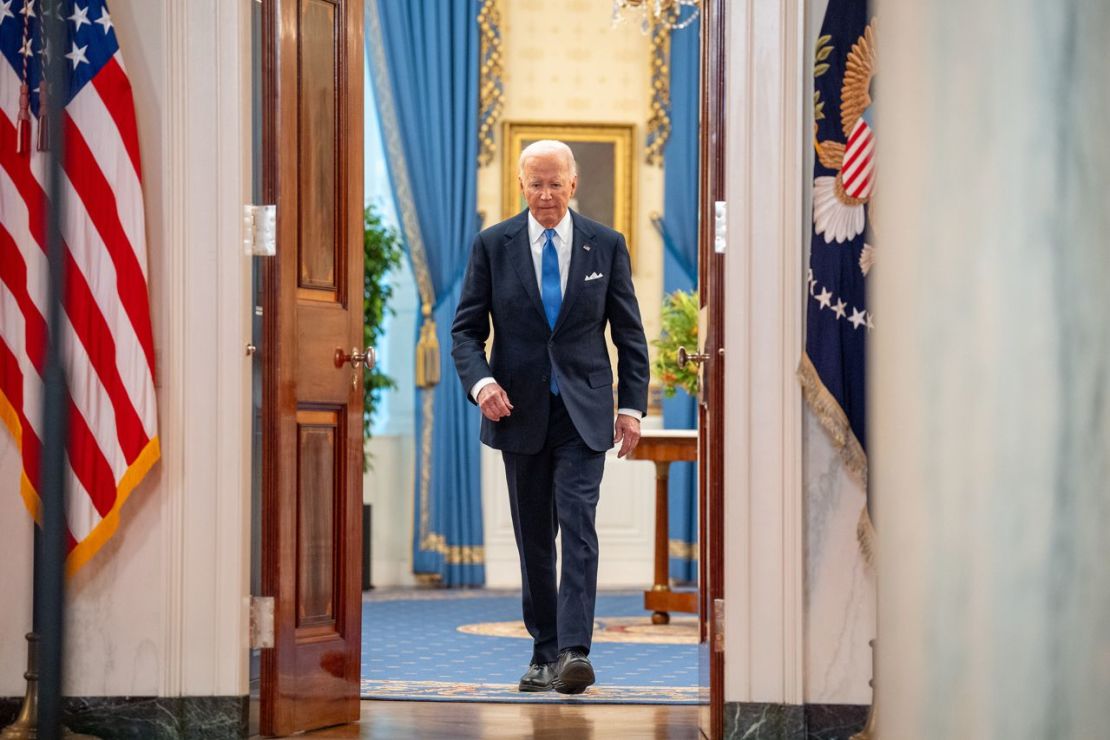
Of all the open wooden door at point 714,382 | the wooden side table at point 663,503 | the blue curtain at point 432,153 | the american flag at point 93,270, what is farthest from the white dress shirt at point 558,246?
the blue curtain at point 432,153

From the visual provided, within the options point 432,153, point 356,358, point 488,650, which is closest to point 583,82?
point 432,153

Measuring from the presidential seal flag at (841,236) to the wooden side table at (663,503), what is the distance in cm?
260

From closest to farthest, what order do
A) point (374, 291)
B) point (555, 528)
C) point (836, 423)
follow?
point (836, 423), point (555, 528), point (374, 291)

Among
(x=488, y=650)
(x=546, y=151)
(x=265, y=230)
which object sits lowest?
(x=488, y=650)

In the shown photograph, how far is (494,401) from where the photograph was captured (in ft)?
13.0

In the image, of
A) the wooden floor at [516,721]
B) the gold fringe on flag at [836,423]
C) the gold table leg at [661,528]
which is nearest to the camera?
the gold fringe on flag at [836,423]

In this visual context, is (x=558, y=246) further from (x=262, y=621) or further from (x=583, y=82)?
(x=583, y=82)

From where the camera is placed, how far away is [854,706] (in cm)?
339

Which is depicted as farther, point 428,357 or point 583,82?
point 583,82

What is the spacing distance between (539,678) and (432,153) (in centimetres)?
434

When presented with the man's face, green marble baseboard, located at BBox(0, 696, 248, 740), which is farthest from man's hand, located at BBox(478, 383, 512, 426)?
green marble baseboard, located at BBox(0, 696, 248, 740)

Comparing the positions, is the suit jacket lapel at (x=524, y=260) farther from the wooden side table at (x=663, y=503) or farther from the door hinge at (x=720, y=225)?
the wooden side table at (x=663, y=503)

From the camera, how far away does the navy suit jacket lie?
4.06 metres

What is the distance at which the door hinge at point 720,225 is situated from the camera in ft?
11.5
